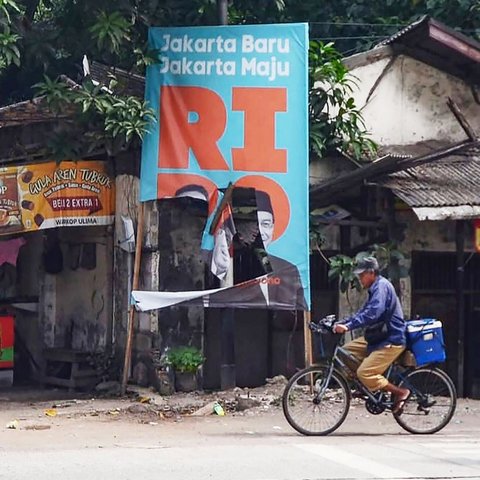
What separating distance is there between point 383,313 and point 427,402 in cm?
104

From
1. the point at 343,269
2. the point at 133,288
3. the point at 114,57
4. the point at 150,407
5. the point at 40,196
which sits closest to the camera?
Answer: the point at 150,407

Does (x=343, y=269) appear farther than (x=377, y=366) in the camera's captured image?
Yes

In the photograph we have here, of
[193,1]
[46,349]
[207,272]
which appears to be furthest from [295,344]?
[193,1]

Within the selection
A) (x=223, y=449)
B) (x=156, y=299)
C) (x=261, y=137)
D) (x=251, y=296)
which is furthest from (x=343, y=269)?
(x=223, y=449)

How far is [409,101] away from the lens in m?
14.2

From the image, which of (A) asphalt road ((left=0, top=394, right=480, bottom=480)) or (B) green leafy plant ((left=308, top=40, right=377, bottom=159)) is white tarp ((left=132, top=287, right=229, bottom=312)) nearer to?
(A) asphalt road ((left=0, top=394, right=480, bottom=480))

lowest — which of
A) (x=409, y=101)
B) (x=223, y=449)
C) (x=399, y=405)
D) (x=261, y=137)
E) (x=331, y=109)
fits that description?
(x=223, y=449)

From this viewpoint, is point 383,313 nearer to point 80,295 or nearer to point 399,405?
point 399,405

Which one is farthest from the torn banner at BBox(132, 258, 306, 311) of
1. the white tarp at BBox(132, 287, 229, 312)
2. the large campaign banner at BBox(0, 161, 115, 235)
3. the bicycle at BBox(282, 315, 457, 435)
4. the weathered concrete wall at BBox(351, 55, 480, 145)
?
the weathered concrete wall at BBox(351, 55, 480, 145)

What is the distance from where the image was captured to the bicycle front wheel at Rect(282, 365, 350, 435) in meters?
10.1

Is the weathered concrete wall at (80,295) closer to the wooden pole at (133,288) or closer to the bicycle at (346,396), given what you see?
the wooden pole at (133,288)

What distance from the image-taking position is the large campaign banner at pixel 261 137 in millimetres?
12289

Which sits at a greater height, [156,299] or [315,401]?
[156,299]

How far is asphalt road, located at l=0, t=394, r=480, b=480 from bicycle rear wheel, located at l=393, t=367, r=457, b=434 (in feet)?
0.50
